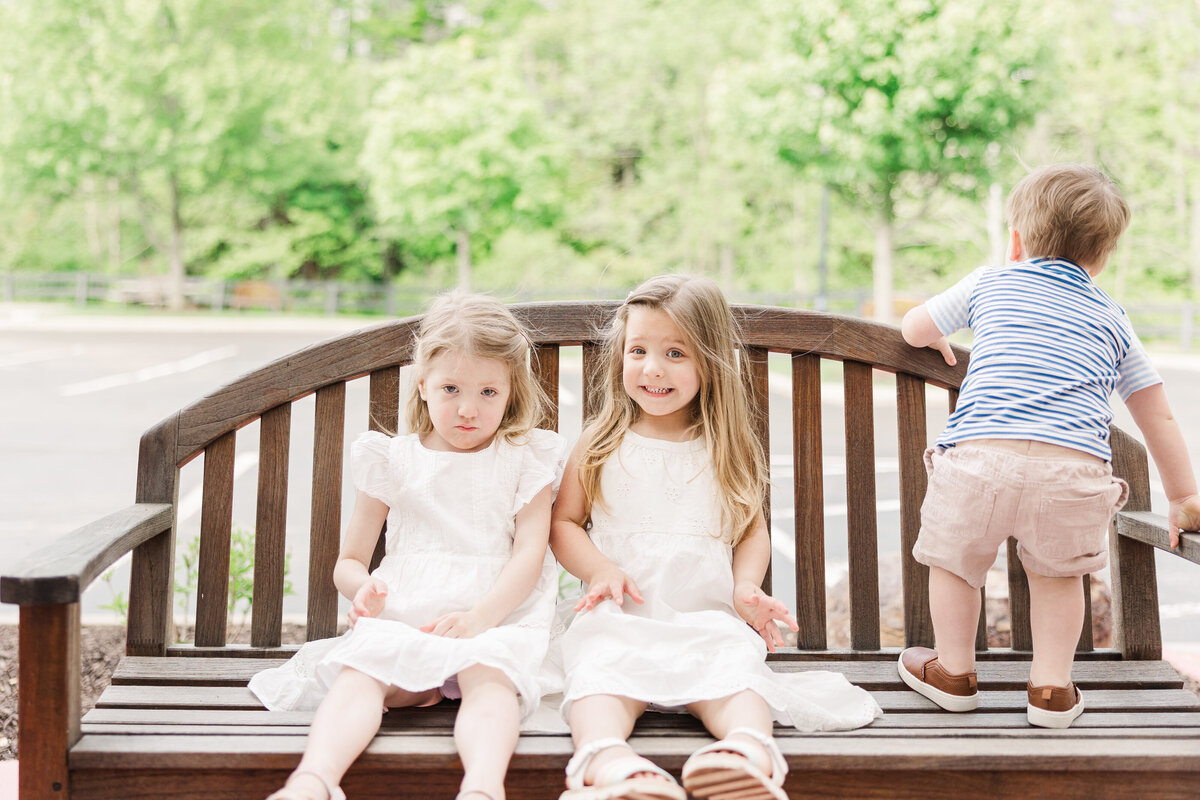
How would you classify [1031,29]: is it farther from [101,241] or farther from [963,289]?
[101,241]

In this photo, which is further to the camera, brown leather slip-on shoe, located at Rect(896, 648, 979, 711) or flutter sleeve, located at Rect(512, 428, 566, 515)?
flutter sleeve, located at Rect(512, 428, 566, 515)

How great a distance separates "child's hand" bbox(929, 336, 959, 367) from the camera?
2.23 m

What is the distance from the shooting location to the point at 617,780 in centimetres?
155

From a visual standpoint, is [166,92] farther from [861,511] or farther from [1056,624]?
[1056,624]

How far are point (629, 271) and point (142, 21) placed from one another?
12.2 meters

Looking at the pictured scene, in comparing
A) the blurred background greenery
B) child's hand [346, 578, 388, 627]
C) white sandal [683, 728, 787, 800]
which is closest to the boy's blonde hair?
white sandal [683, 728, 787, 800]

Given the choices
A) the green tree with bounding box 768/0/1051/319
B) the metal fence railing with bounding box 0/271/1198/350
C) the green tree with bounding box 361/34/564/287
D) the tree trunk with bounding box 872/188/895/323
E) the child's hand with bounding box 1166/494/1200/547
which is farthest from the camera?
the metal fence railing with bounding box 0/271/1198/350

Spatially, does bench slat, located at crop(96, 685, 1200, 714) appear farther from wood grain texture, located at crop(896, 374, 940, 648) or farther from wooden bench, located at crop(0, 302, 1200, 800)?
wood grain texture, located at crop(896, 374, 940, 648)

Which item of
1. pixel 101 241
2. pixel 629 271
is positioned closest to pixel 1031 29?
pixel 629 271

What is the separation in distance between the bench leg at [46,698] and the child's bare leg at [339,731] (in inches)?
15.5

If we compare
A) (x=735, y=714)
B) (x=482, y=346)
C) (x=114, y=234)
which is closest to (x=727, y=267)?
(x=114, y=234)

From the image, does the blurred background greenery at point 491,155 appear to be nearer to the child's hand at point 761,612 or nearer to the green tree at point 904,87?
the green tree at point 904,87

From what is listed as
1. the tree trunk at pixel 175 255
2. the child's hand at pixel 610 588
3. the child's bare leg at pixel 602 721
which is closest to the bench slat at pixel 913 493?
the child's hand at pixel 610 588

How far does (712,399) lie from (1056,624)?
81 centimetres
